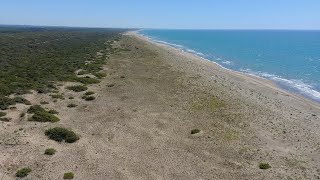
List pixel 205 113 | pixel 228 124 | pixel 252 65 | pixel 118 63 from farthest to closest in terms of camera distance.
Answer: pixel 252 65 → pixel 118 63 → pixel 205 113 → pixel 228 124

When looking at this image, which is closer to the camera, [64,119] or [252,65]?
[64,119]

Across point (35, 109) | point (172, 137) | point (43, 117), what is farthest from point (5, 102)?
point (172, 137)

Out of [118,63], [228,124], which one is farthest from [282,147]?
[118,63]

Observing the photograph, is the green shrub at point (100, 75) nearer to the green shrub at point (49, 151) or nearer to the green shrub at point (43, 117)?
the green shrub at point (43, 117)

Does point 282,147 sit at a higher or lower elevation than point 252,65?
higher

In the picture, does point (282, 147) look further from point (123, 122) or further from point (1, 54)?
point (1, 54)

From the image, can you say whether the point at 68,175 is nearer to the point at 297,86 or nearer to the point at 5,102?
the point at 5,102
